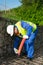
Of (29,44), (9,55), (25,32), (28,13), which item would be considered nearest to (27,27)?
(25,32)

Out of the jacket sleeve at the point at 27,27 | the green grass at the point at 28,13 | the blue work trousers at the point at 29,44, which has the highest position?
the green grass at the point at 28,13

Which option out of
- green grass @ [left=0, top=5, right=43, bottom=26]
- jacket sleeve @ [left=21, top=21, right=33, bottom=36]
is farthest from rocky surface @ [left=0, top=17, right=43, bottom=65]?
green grass @ [left=0, top=5, right=43, bottom=26]

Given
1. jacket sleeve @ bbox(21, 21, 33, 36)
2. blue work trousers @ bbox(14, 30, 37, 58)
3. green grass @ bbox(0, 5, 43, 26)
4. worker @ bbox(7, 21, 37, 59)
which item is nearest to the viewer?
worker @ bbox(7, 21, 37, 59)

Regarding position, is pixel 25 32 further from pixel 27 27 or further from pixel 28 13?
pixel 28 13

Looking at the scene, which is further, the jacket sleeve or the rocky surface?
the rocky surface

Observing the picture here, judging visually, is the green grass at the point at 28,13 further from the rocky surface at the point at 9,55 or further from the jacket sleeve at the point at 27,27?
the jacket sleeve at the point at 27,27

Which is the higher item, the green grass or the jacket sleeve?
the green grass

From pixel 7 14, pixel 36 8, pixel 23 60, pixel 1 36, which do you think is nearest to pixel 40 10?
pixel 36 8

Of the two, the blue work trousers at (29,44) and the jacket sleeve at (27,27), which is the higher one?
the jacket sleeve at (27,27)

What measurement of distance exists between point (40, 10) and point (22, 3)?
1720 millimetres

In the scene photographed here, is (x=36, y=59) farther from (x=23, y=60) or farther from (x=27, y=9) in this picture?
(x=27, y=9)

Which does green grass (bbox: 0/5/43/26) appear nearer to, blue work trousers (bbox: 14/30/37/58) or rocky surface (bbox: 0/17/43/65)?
rocky surface (bbox: 0/17/43/65)

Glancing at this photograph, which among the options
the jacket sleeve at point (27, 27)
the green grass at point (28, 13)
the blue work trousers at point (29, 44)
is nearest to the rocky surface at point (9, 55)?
the blue work trousers at point (29, 44)

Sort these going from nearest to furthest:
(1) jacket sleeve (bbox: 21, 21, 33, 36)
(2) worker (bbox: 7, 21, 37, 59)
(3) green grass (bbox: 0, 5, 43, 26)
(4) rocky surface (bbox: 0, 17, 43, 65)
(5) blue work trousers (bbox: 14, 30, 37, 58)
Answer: (2) worker (bbox: 7, 21, 37, 59) < (1) jacket sleeve (bbox: 21, 21, 33, 36) < (5) blue work trousers (bbox: 14, 30, 37, 58) < (4) rocky surface (bbox: 0, 17, 43, 65) < (3) green grass (bbox: 0, 5, 43, 26)
